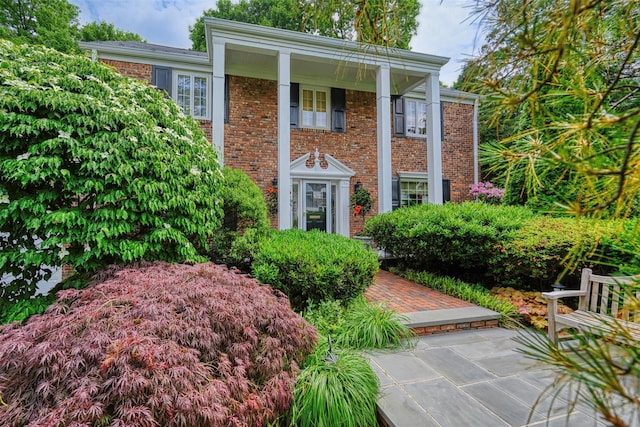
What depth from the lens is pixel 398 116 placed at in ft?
34.5

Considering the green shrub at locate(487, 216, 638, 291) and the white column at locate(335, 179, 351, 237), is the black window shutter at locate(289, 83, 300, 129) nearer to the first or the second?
the white column at locate(335, 179, 351, 237)

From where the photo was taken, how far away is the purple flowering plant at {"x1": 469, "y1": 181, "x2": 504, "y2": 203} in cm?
955

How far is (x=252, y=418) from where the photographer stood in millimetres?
1772

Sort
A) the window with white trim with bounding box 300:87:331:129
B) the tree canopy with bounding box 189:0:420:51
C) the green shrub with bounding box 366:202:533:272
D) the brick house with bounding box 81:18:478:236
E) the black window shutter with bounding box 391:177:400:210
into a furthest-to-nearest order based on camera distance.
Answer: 1. the black window shutter with bounding box 391:177:400:210
2. the window with white trim with bounding box 300:87:331:129
3. the brick house with bounding box 81:18:478:236
4. the green shrub with bounding box 366:202:533:272
5. the tree canopy with bounding box 189:0:420:51

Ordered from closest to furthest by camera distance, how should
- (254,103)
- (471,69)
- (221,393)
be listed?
1. (471,69)
2. (221,393)
3. (254,103)

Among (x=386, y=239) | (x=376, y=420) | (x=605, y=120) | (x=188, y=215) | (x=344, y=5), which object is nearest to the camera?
(x=605, y=120)

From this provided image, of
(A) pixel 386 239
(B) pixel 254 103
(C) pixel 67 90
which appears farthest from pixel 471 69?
(B) pixel 254 103

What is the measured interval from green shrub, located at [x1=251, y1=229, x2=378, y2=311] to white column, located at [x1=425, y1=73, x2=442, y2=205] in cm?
537

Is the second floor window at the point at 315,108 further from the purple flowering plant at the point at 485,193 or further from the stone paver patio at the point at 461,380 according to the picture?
the stone paver patio at the point at 461,380

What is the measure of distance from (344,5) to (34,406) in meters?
2.48

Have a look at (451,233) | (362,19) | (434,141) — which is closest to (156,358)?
(362,19)

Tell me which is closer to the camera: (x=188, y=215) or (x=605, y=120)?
(x=605, y=120)

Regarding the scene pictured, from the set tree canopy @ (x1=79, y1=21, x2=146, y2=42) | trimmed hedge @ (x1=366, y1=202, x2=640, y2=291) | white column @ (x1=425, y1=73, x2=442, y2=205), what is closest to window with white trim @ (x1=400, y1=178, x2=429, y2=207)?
white column @ (x1=425, y1=73, x2=442, y2=205)

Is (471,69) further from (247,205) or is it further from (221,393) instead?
(247,205)
